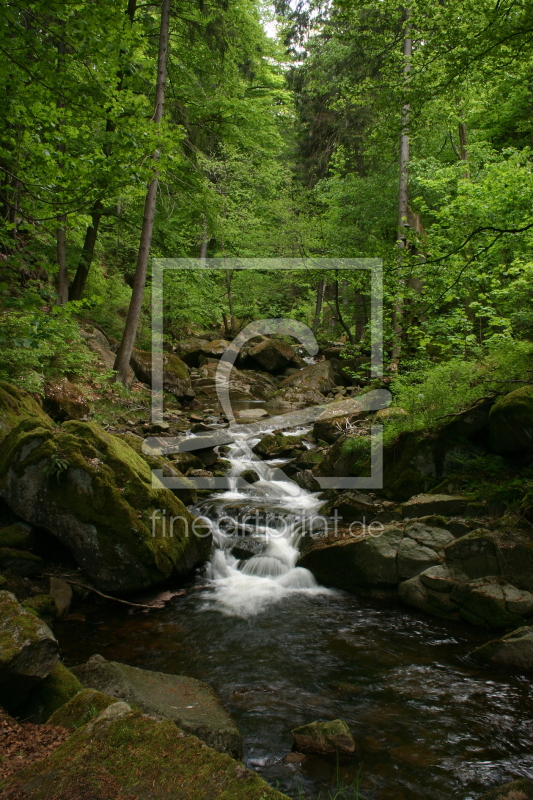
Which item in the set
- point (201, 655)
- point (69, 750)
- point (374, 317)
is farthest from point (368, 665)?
point (374, 317)

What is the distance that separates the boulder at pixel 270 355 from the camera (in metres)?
22.4

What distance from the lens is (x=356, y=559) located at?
6.57 meters

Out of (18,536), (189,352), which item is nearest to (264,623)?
(18,536)

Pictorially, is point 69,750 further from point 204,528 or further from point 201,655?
point 204,528

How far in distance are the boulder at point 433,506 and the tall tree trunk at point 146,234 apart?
842cm

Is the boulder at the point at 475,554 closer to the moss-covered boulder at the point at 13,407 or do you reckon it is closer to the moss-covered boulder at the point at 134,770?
the moss-covered boulder at the point at 134,770

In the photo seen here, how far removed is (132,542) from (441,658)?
3.94 metres

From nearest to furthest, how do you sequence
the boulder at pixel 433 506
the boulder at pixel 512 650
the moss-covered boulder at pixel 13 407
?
the boulder at pixel 512 650
the moss-covered boulder at pixel 13 407
the boulder at pixel 433 506

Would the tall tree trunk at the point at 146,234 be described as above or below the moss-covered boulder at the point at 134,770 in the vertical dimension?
above

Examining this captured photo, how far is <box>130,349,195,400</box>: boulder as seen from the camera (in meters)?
16.6

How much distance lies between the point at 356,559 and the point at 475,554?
1653 millimetres

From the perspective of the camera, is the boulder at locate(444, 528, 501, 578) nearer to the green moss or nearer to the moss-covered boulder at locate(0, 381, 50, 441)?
the green moss

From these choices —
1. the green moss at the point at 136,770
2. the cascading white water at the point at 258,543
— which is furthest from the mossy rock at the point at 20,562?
the green moss at the point at 136,770

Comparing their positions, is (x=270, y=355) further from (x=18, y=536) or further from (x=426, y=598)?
(x=18, y=536)
